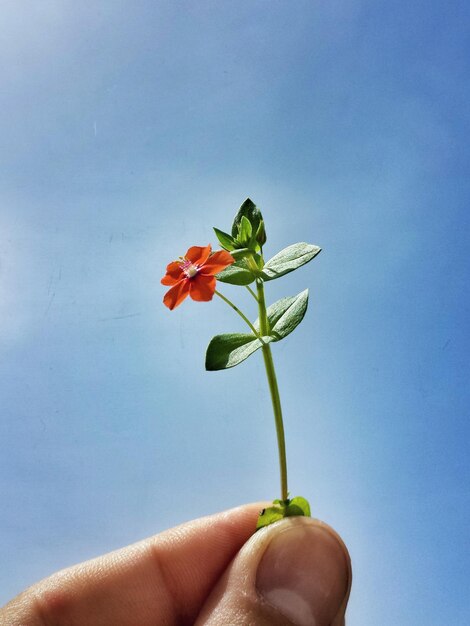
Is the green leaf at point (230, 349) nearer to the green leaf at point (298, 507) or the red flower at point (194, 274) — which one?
the red flower at point (194, 274)

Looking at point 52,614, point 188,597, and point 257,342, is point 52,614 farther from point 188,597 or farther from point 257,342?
point 257,342

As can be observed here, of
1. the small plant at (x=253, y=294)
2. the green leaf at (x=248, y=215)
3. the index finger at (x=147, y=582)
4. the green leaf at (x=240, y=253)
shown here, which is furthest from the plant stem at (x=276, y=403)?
the index finger at (x=147, y=582)

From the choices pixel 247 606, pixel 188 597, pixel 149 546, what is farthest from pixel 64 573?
pixel 247 606

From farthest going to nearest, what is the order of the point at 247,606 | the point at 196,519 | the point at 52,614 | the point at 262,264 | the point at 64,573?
1. the point at 196,519
2. the point at 64,573
3. the point at 52,614
4. the point at 262,264
5. the point at 247,606

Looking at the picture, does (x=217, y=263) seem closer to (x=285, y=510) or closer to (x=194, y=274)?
(x=194, y=274)

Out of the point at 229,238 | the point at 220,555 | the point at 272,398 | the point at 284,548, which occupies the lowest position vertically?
the point at 220,555

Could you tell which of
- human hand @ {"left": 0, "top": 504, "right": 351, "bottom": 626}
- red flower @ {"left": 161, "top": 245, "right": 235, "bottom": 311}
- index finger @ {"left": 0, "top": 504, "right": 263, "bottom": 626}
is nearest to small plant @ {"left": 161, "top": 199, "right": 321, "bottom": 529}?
red flower @ {"left": 161, "top": 245, "right": 235, "bottom": 311}

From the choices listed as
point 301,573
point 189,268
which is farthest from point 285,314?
point 301,573
